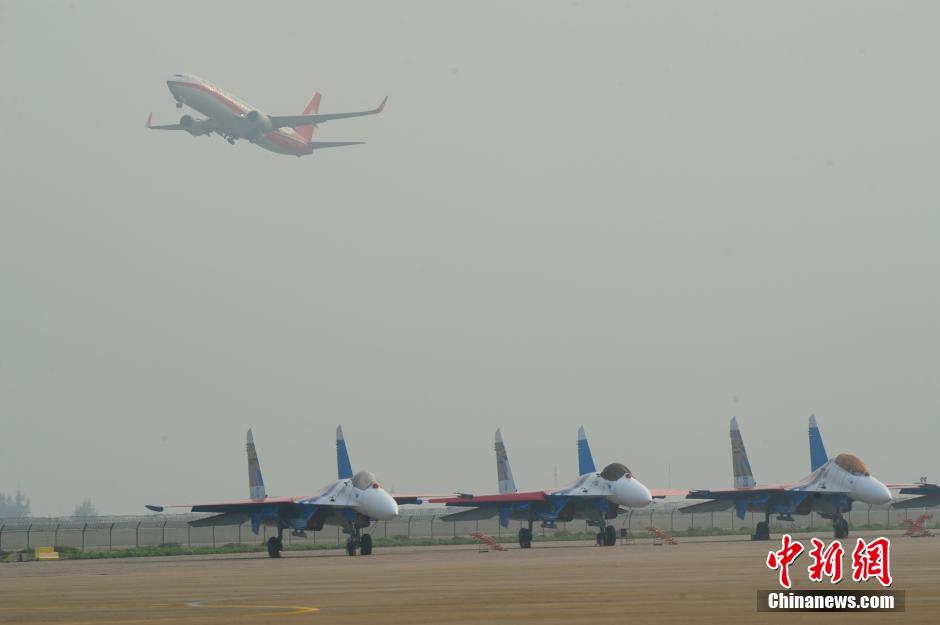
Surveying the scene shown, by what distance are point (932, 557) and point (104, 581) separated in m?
21.3

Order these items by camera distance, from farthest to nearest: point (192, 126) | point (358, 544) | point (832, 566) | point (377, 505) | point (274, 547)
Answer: point (192, 126) → point (274, 547) → point (358, 544) → point (377, 505) → point (832, 566)

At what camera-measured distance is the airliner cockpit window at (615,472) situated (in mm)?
59062

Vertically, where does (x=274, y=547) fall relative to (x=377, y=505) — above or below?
below

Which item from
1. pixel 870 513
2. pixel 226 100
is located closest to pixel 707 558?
pixel 870 513

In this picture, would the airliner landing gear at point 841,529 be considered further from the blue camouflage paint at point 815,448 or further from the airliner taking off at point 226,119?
the airliner taking off at point 226,119

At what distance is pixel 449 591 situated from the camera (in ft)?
90.1

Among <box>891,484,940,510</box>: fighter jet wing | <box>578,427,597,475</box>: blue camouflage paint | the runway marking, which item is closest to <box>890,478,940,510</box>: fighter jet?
<box>891,484,940,510</box>: fighter jet wing

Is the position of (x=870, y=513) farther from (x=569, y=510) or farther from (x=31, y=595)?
(x=31, y=595)

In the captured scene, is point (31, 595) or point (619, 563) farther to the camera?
point (619, 563)

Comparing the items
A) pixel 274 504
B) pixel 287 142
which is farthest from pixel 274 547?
pixel 287 142

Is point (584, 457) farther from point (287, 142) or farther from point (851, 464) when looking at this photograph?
point (287, 142)

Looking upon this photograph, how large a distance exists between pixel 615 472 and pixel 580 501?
2011 millimetres

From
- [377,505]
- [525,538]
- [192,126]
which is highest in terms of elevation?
[192,126]

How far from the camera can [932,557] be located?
3788cm
